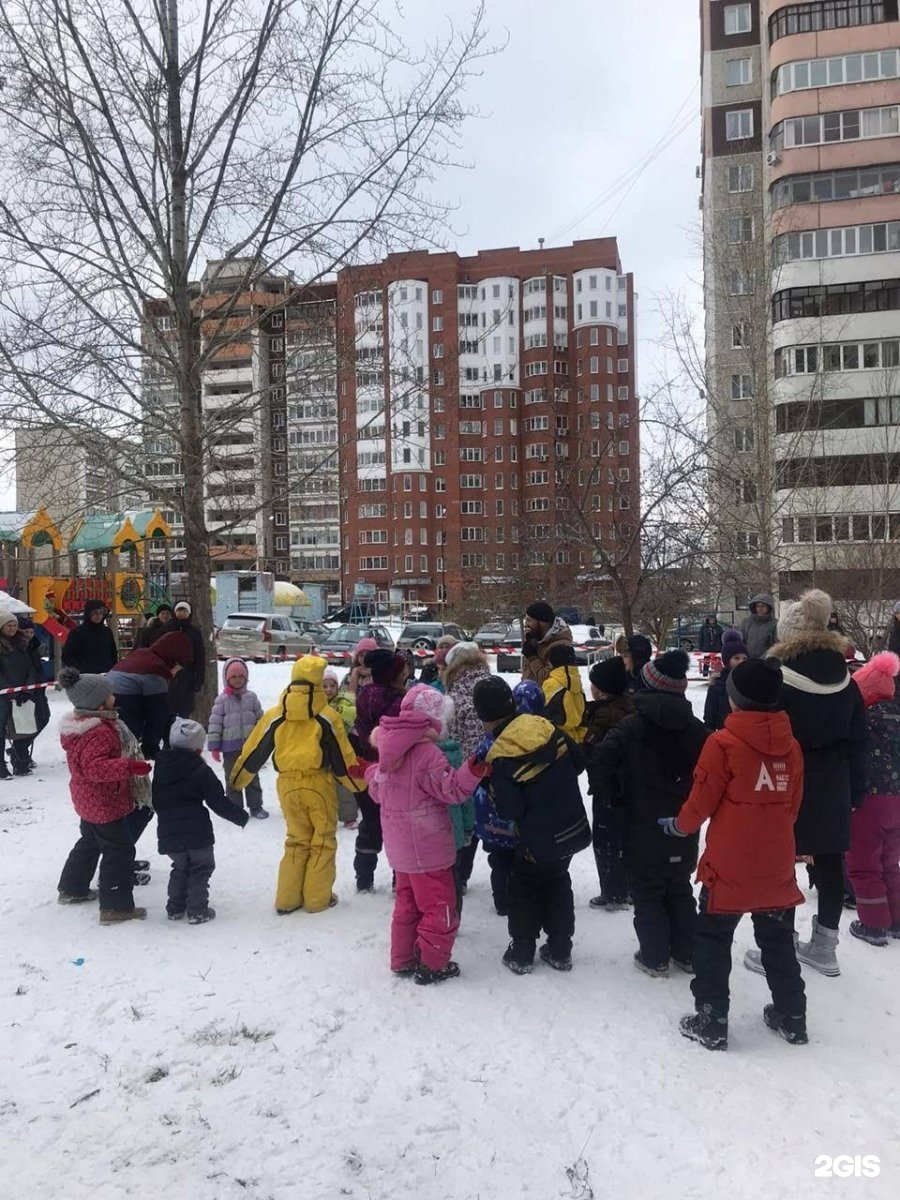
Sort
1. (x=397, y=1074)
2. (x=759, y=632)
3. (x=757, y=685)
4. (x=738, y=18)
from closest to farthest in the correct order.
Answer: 1. (x=397, y=1074)
2. (x=757, y=685)
3. (x=759, y=632)
4. (x=738, y=18)

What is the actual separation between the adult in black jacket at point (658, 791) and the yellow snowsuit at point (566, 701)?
3.46ft

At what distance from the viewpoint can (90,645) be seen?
31.0ft

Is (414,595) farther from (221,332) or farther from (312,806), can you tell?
(312,806)

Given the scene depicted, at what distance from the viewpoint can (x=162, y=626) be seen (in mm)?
9266

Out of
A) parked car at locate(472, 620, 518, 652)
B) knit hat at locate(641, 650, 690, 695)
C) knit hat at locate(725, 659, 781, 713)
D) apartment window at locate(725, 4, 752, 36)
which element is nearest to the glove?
knit hat at locate(641, 650, 690, 695)

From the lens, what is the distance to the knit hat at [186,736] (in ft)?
16.2

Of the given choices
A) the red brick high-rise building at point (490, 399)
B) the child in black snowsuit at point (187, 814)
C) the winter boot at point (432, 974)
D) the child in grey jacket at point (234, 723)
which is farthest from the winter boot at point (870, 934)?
the red brick high-rise building at point (490, 399)

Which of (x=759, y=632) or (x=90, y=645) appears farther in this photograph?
(x=759, y=632)

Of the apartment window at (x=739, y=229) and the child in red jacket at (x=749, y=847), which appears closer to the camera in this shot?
the child in red jacket at (x=749, y=847)

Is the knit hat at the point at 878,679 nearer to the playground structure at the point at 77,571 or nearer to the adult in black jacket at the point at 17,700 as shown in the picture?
the adult in black jacket at the point at 17,700

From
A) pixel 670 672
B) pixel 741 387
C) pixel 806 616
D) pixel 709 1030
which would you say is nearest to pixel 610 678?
pixel 670 672

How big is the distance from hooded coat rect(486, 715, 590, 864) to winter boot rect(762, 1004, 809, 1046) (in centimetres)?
111

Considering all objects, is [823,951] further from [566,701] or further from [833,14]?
[833,14]

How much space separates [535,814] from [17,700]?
7142mm
